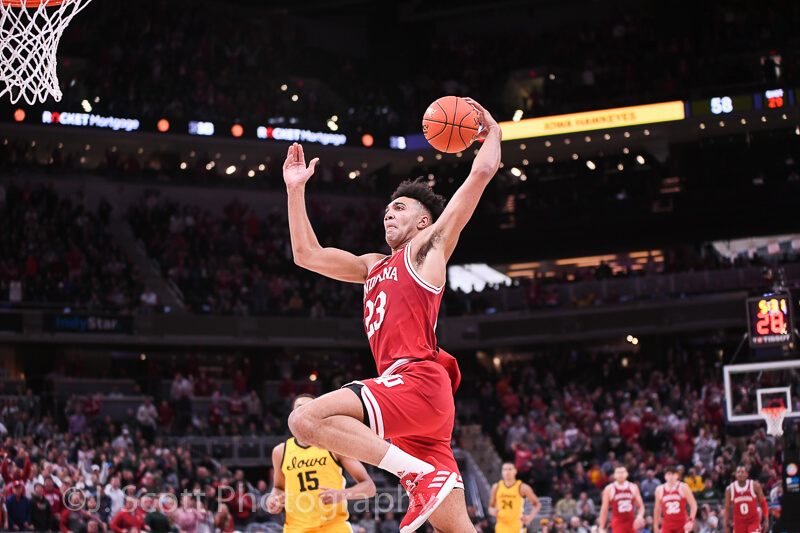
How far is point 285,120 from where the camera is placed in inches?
1191

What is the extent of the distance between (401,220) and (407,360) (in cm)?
96

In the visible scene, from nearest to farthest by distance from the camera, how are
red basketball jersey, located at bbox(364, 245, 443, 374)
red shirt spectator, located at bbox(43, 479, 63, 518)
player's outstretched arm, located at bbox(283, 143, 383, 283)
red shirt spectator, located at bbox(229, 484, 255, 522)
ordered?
red basketball jersey, located at bbox(364, 245, 443, 374) < player's outstretched arm, located at bbox(283, 143, 383, 283) < red shirt spectator, located at bbox(43, 479, 63, 518) < red shirt spectator, located at bbox(229, 484, 255, 522)

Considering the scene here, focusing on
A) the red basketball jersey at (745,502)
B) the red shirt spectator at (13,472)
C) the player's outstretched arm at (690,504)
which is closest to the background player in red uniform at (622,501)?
the player's outstretched arm at (690,504)

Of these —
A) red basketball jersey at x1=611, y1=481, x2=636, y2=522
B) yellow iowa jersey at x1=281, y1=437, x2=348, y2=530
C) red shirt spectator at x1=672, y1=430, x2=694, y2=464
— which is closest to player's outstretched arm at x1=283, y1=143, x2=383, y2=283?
yellow iowa jersey at x1=281, y1=437, x2=348, y2=530

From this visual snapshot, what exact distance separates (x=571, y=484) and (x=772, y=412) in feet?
17.4

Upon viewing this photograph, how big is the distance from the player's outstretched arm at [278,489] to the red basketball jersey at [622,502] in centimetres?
597

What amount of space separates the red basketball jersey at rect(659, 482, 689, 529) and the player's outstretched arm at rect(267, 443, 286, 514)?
665cm

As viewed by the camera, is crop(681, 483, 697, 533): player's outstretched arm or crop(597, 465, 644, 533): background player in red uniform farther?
crop(597, 465, 644, 533): background player in red uniform

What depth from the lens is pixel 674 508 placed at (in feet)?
44.9

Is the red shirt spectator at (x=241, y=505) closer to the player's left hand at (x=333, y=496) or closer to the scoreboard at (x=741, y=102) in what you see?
the player's left hand at (x=333, y=496)

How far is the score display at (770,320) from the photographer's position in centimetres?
Result: 1727

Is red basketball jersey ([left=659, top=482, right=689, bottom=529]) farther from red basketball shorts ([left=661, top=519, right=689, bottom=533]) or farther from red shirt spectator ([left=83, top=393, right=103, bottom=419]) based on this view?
red shirt spectator ([left=83, top=393, right=103, bottom=419])

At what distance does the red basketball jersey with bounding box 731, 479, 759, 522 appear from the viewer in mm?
13906

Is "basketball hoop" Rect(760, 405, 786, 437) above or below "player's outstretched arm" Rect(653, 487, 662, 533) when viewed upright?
above
